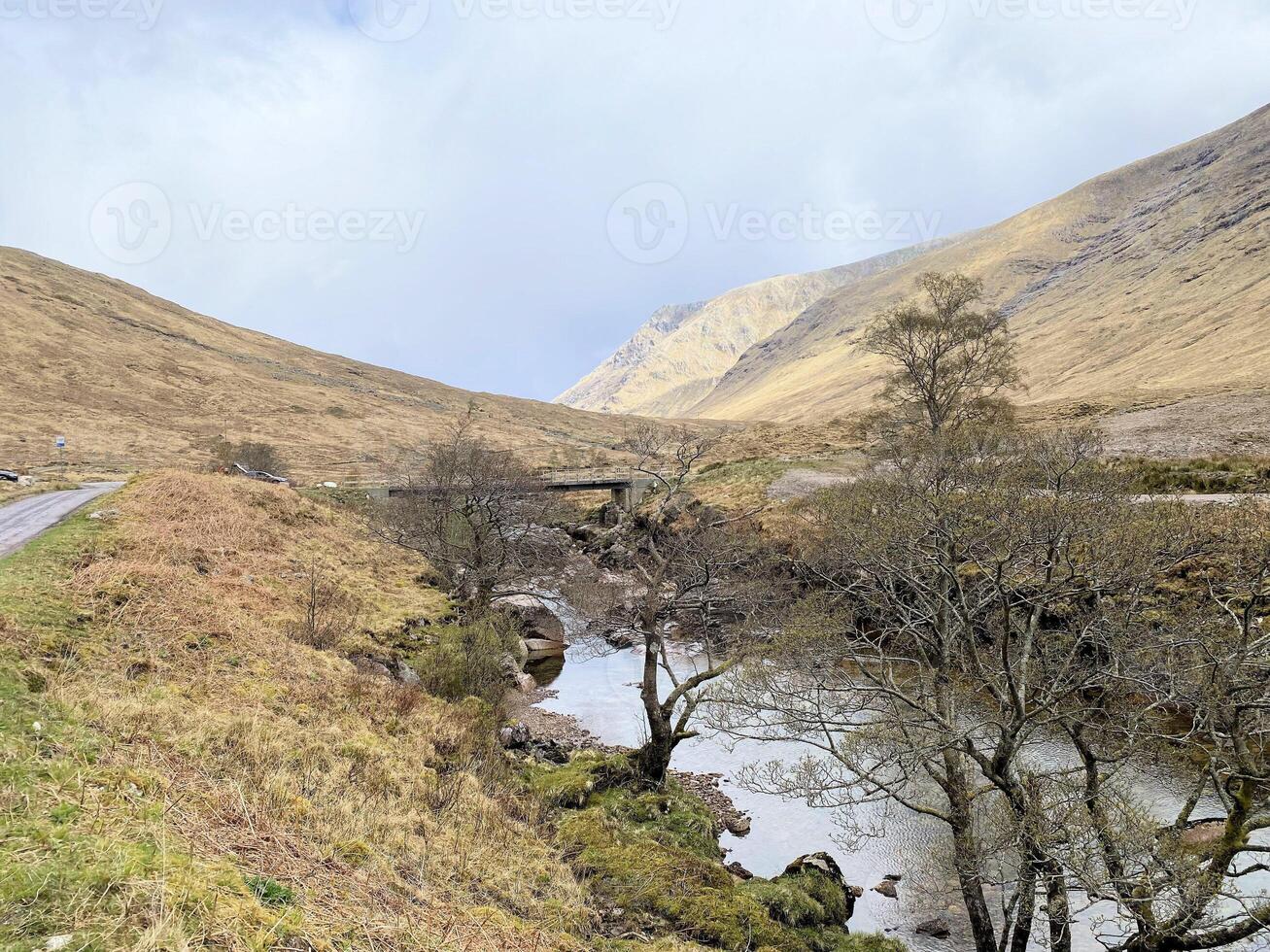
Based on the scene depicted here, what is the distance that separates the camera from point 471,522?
27.9 m

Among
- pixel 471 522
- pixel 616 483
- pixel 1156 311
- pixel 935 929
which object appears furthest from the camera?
pixel 1156 311

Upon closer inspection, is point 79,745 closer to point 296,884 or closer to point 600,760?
point 296,884

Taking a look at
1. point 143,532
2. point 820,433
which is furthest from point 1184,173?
point 143,532

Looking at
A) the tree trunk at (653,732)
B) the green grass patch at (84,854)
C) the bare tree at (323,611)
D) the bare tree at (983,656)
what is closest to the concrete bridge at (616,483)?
the bare tree at (323,611)

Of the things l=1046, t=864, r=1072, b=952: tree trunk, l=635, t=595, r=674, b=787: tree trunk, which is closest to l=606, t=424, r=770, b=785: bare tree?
l=635, t=595, r=674, b=787: tree trunk

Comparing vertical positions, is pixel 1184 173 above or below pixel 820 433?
above

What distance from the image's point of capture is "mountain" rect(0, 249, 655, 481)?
273ft

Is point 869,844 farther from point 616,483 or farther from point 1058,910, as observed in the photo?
point 616,483

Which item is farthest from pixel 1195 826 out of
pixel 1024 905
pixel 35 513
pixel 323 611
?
pixel 35 513

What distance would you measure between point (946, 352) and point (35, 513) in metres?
44.5

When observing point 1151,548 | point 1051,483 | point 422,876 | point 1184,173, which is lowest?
point 422,876

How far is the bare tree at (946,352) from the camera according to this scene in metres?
39.3

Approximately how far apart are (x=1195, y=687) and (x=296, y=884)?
13.2 metres

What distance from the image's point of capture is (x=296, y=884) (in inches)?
255
